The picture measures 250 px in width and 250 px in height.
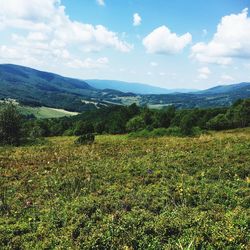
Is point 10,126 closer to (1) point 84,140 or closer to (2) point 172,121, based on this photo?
(1) point 84,140

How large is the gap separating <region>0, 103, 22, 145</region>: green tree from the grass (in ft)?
85.4

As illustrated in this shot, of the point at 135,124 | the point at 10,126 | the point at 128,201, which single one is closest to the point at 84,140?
the point at 10,126

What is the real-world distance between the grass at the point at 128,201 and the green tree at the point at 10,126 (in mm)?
26031

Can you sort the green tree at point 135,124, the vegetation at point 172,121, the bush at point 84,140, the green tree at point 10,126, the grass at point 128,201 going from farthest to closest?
the green tree at point 135,124 < the vegetation at point 172,121 < the green tree at point 10,126 < the bush at point 84,140 < the grass at point 128,201

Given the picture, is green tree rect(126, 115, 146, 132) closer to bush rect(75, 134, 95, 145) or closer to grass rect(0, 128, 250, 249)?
bush rect(75, 134, 95, 145)

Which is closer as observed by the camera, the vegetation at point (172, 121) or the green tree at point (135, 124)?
the vegetation at point (172, 121)

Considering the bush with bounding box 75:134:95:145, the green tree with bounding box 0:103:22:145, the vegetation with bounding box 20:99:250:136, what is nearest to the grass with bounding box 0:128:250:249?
the bush with bounding box 75:134:95:145

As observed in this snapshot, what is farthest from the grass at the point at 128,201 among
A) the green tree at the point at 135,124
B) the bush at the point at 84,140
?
the green tree at the point at 135,124

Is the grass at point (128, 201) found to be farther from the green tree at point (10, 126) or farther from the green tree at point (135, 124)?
the green tree at point (135, 124)

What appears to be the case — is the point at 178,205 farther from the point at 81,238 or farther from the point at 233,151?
the point at 233,151

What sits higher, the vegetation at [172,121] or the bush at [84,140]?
the bush at [84,140]

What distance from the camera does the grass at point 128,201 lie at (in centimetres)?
1101

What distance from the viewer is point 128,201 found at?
47.1 ft

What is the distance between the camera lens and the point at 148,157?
23719mm
